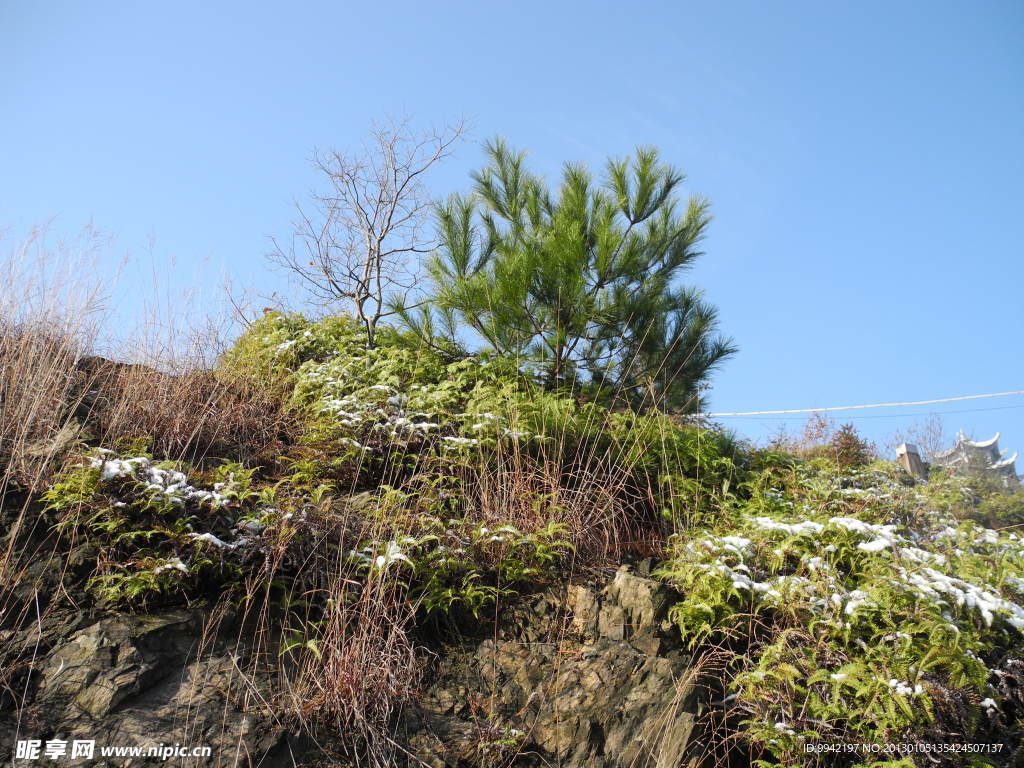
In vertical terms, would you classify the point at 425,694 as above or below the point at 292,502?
below

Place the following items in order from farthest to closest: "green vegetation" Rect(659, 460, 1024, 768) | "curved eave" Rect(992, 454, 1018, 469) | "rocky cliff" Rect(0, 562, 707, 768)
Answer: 1. "curved eave" Rect(992, 454, 1018, 469)
2. "green vegetation" Rect(659, 460, 1024, 768)
3. "rocky cliff" Rect(0, 562, 707, 768)

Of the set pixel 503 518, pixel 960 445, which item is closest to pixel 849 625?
pixel 503 518

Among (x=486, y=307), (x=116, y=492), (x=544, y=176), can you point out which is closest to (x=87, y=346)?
(x=116, y=492)

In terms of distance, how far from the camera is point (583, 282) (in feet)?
18.0

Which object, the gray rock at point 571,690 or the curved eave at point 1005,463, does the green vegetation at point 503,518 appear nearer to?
the gray rock at point 571,690

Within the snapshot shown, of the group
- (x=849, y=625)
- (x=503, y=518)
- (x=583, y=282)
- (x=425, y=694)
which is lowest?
(x=425, y=694)

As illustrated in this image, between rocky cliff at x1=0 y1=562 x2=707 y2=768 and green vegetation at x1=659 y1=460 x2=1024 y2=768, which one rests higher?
green vegetation at x1=659 y1=460 x2=1024 y2=768

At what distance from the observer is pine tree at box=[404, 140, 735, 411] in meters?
5.55

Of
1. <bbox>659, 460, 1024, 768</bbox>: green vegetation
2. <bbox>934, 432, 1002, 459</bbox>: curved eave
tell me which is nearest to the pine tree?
<bbox>659, 460, 1024, 768</bbox>: green vegetation

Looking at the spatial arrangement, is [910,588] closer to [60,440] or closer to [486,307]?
[486,307]

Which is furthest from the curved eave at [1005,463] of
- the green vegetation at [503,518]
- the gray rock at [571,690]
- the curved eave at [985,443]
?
the gray rock at [571,690]

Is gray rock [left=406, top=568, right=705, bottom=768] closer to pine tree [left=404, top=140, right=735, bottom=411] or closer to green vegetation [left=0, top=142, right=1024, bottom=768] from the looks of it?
green vegetation [left=0, top=142, right=1024, bottom=768]

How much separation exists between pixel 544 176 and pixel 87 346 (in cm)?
403

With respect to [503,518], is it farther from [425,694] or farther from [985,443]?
[985,443]
